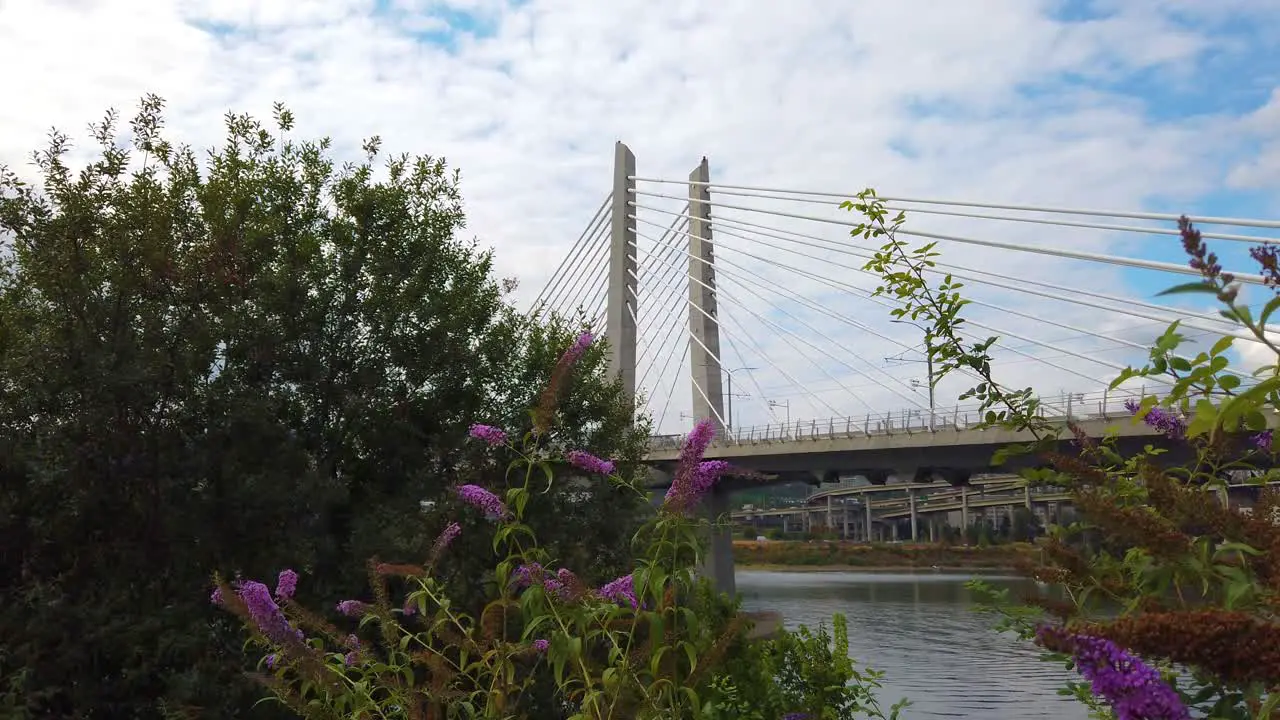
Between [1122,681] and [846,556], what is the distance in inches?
2127

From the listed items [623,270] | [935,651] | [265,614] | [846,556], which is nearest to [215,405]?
[265,614]

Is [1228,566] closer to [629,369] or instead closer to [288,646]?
[288,646]

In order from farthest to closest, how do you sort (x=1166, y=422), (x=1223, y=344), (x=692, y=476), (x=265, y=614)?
(x=265, y=614) < (x=692, y=476) < (x=1166, y=422) < (x=1223, y=344)

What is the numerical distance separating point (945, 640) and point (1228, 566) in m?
22.1

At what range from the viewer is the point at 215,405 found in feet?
→ 24.9

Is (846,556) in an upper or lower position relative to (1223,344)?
lower

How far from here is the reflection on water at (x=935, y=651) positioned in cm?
1559

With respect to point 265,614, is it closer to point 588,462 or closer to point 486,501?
point 486,501

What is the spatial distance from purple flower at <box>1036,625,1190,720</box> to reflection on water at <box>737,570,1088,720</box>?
525 cm

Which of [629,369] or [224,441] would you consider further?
[629,369]

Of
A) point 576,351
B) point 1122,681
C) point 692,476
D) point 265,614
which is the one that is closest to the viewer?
point 1122,681

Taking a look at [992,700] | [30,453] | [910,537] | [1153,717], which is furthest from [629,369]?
[910,537]

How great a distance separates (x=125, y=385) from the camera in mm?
6652

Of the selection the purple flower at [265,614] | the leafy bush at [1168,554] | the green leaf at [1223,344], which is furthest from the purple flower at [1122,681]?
the purple flower at [265,614]
